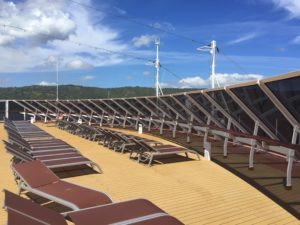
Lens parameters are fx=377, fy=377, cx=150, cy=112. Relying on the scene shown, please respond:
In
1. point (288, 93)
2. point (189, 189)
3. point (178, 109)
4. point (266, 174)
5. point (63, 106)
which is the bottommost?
point (189, 189)

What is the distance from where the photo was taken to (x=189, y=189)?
6.46 meters

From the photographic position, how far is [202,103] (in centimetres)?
1246

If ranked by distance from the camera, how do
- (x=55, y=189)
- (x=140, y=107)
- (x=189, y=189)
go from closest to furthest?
1. (x=55, y=189)
2. (x=189, y=189)
3. (x=140, y=107)

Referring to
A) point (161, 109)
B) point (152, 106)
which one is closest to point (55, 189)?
point (161, 109)

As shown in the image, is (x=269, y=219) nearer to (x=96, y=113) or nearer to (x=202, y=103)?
(x=202, y=103)

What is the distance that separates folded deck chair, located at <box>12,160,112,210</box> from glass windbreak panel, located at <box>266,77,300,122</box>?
395 cm

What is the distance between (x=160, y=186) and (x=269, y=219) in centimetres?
221

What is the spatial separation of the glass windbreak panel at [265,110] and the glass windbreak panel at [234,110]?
103cm

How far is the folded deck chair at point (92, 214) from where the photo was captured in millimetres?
3180

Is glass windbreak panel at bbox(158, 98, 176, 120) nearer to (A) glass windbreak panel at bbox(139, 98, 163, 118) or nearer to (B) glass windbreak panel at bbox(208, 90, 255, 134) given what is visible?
(A) glass windbreak panel at bbox(139, 98, 163, 118)

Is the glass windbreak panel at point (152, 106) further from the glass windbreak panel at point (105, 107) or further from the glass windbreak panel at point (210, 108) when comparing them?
the glass windbreak panel at point (210, 108)

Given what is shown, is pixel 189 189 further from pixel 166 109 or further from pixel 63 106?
pixel 63 106

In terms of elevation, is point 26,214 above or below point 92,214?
above

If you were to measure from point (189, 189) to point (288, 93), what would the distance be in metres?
2.63
